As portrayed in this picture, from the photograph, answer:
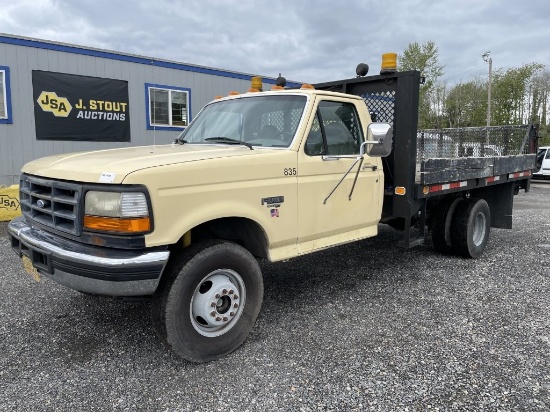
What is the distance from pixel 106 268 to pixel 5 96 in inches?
330

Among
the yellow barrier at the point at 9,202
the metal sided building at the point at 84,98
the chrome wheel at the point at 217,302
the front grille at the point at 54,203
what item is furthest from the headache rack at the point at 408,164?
the yellow barrier at the point at 9,202

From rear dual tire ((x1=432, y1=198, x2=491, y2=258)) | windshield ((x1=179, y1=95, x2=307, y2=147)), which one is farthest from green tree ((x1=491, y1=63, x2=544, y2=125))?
windshield ((x1=179, y1=95, x2=307, y2=147))

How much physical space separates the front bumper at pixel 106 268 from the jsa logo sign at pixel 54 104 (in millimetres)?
8013

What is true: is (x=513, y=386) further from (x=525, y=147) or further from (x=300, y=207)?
(x=525, y=147)

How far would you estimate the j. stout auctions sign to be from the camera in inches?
375

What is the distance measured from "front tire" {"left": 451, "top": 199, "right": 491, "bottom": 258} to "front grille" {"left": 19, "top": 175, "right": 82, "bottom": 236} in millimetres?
4682

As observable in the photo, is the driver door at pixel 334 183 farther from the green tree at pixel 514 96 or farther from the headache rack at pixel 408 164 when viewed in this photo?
the green tree at pixel 514 96

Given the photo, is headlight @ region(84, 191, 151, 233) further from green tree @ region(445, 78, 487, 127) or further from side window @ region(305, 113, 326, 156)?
green tree @ region(445, 78, 487, 127)

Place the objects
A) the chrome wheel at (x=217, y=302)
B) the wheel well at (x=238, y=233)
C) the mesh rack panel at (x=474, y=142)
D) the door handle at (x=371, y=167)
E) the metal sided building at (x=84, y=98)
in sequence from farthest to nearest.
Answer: the metal sided building at (x=84, y=98) → the mesh rack panel at (x=474, y=142) → the door handle at (x=371, y=167) → the wheel well at (x=238, y=233) → the chrome wheel at (x=217, y=302)

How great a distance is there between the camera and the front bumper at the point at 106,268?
2621mm

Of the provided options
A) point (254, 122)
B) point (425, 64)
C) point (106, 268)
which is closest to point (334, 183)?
point (254, 122)

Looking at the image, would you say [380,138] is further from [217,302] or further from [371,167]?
[217,302]

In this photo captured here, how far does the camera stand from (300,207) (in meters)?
3.56

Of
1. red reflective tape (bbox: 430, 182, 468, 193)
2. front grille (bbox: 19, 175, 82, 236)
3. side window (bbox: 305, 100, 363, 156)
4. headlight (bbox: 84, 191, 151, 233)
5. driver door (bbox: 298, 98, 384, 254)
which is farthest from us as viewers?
red reflective tape (bbox: 430, 182, 468, 193)
